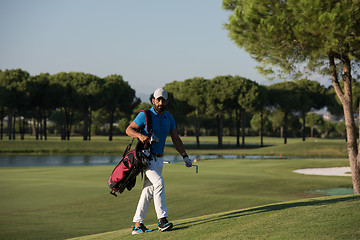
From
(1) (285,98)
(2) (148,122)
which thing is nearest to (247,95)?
(1) (285,98)

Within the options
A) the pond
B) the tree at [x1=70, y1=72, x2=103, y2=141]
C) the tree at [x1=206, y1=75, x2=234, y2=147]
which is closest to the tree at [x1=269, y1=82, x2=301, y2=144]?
the tree at [x1=206, y1=75, x2=234, y2=147]

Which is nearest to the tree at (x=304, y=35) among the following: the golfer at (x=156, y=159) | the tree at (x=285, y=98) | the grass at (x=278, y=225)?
the grass at (x=278, y=225)

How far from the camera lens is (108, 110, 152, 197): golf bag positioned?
772 centimetres

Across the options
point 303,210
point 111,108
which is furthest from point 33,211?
point 111,108

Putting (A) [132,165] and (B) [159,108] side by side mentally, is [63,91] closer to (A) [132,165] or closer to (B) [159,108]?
(B) [159,108]

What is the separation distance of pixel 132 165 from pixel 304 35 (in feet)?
31.8

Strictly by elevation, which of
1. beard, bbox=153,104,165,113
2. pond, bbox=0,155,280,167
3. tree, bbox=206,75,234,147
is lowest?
pond, bbox=0,155,280,167

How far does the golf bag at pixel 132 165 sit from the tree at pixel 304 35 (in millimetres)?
8604

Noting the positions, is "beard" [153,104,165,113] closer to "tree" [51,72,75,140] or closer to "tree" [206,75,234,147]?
"tree" [206,75,234,147]

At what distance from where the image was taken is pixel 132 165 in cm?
779

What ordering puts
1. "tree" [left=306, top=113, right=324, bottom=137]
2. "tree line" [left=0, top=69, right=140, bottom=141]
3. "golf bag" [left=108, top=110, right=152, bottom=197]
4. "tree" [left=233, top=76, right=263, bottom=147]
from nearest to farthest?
"golf bag" [left=108, top=110, right=152, bottom=197] < "tree" [left=233, top=76, right=263, bottom=147] < "tree line" [left=0, top=69, right=140, bottom=141] < "tree" [left=306, top=113, right=324, bottom=137]

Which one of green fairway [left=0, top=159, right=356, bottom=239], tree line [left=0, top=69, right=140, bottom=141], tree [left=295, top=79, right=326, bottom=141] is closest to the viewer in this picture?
green fairway [left=0, top=159, right=356, bottom=239]

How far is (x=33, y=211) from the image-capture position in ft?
47.6

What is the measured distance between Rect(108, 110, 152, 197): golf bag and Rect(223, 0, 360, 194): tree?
860cm
